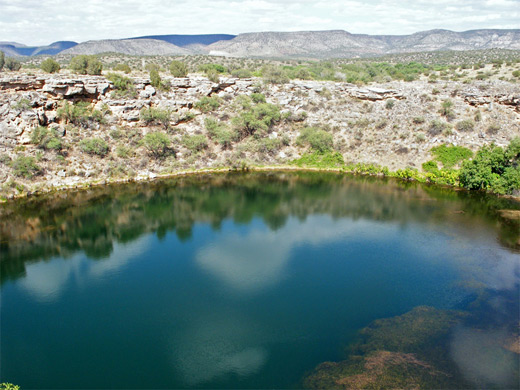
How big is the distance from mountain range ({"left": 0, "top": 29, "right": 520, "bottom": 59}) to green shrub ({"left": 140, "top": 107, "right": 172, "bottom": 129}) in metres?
82.1

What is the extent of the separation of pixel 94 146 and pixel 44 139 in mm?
5328

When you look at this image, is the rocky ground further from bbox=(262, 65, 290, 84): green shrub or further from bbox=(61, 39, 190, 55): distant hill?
bbox=(61, 39, 190, 55): distant hill

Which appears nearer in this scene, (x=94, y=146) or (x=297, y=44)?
(x=94, y=146)

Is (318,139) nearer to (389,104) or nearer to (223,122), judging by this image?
(389,104)

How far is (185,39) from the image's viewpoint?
158375 mm

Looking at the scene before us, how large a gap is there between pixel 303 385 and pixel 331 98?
161ft

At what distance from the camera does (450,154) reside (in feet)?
144

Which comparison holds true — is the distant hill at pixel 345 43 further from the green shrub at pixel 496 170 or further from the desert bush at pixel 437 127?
the green shrub at pixel 496 170

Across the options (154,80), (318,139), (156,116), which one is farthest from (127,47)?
(318,139)

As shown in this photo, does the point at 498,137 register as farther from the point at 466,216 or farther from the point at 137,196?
the point at 137,196

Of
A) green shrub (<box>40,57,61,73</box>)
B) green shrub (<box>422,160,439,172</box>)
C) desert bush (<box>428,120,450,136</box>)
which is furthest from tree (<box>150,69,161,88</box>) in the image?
desert bush (<box>428,120,450,136</box>)

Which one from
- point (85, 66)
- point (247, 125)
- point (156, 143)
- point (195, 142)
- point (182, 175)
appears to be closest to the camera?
Result: point (156, 143)

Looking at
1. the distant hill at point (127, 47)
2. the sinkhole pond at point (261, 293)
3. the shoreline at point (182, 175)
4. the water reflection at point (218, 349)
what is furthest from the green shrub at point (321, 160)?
the distant hill at point (127, 47)

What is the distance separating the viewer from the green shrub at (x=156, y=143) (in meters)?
45.1
